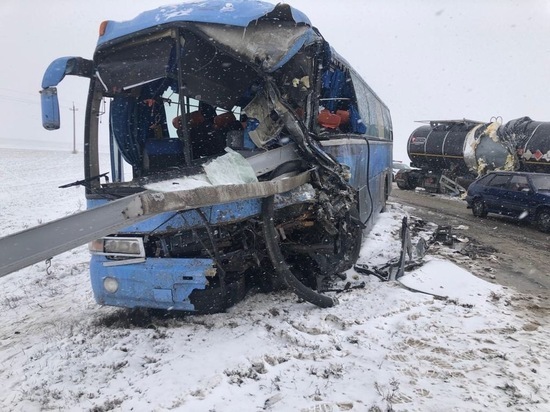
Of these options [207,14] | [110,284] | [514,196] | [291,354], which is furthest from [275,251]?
[514,196]

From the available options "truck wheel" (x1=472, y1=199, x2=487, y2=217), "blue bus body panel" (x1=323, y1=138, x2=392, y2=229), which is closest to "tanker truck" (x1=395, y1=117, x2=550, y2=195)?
"truck wheel" (x1=472, y1=199, x2=487, y2=217)

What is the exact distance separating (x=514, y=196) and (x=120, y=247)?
12294mm

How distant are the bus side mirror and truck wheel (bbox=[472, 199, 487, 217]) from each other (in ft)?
43.4

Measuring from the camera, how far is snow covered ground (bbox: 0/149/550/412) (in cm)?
327

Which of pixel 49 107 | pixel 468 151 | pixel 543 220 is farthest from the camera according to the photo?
pixel 468 151

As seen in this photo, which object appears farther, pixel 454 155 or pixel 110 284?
pixel 454 155

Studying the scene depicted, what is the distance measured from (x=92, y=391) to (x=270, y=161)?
107 inches

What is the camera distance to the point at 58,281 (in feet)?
22.5

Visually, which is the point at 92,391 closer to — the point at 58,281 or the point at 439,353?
the point at 439,353

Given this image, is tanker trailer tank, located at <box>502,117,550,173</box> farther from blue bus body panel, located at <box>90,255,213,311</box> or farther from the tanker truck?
blue bus body panel, located at <box>90,255,213,311</box>

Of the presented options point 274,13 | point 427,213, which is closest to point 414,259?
point 274,13

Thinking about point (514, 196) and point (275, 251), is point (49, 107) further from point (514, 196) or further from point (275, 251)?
point (514, 196)

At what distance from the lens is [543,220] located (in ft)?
39.2

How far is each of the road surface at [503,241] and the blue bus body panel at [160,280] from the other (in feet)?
16.7
